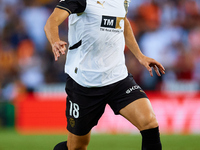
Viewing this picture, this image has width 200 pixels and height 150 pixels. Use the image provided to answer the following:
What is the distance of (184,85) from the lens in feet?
34.5

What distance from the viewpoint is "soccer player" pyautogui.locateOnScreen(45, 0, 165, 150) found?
14.1ft

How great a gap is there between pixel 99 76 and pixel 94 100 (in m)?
0.28

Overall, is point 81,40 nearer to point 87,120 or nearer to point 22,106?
point 87,120

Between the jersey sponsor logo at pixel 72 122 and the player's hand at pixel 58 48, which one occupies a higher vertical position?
the player's hand at pixel 58 48

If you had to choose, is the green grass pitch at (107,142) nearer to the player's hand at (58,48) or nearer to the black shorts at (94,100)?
the black shorts at (94,100)

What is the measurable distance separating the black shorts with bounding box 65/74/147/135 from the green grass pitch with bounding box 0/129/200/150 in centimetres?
293

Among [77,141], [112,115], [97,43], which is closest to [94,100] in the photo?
[77,141]

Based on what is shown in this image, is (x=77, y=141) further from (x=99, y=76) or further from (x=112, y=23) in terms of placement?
(x=112, y=23)

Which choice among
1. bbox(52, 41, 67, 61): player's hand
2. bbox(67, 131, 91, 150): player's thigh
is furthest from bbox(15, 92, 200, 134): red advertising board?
bbox(52, 41, 67, 61): player's hand

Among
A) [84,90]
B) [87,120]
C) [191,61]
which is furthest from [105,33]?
[191,61]

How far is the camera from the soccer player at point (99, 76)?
430cm

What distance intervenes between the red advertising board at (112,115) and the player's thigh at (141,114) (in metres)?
5.51

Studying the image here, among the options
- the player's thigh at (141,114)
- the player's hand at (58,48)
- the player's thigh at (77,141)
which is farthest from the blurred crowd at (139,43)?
the player's hand at (58,48)

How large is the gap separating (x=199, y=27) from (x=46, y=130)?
5464mm
